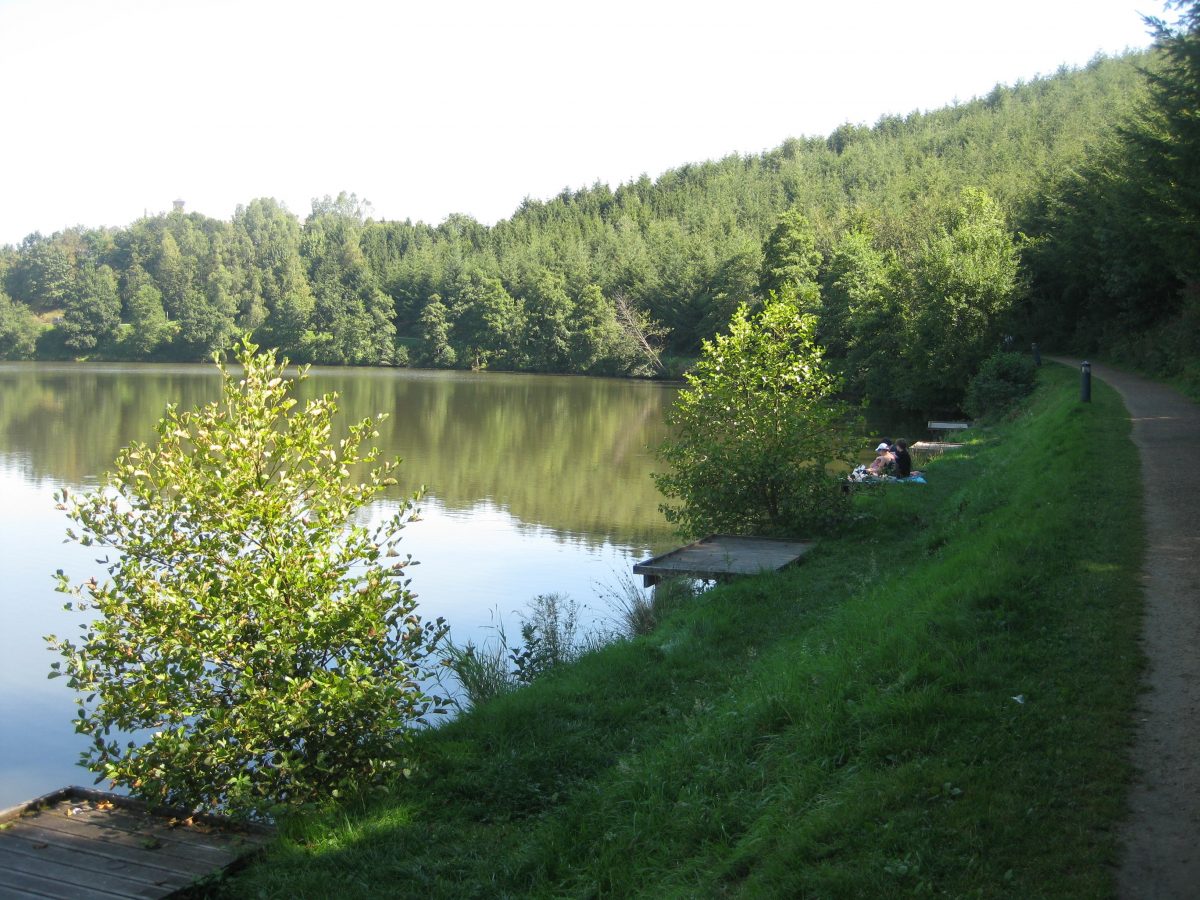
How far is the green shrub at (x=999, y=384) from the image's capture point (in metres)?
35.8

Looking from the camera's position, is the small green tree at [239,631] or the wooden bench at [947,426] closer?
the small green tree at [239,631]

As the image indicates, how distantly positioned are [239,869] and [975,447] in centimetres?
2343

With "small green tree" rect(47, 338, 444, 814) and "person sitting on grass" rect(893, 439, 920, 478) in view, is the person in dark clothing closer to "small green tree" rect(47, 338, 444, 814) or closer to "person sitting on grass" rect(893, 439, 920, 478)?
"person sitting on grass" rect(893, 439, 920, 478)

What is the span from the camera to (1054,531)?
1016 cm

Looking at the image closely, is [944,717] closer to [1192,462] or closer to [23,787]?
[23,787]

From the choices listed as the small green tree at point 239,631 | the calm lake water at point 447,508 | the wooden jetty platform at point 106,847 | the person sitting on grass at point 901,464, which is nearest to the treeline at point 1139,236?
the person sitting on grass at point 901,464

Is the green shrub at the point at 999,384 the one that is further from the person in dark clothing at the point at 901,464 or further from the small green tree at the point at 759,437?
the small green tree at the point at 759,437

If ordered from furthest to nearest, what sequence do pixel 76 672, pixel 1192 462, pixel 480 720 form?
pixel 1192 462
pixel 480 720
pixel 76 672

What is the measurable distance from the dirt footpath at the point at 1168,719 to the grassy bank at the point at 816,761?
4.5 inches

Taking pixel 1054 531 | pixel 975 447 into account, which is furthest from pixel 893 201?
pixel 1054 531

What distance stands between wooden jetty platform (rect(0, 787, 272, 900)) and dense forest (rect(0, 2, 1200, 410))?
60.7 ft

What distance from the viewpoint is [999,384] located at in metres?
36.6

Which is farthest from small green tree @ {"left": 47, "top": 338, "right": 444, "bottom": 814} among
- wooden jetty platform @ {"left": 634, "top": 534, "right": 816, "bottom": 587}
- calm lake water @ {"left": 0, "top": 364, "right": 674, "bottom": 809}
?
wooden jetty platform @ {"left": 634, "top": 534, "right": 816, "bottom": 587}

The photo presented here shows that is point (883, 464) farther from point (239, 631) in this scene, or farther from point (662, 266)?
point (662, 266)
